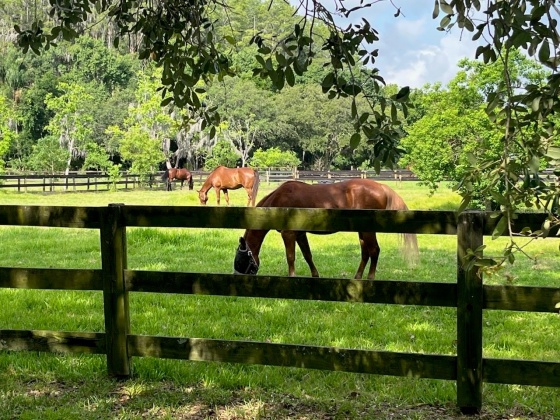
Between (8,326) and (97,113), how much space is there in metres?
52.7

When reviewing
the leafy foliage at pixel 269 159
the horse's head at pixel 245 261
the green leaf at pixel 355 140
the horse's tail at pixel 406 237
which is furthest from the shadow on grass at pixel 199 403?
the leafy foliage at pixel 269 159

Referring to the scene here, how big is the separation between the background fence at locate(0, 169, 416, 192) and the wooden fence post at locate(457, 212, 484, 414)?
27.2 meters

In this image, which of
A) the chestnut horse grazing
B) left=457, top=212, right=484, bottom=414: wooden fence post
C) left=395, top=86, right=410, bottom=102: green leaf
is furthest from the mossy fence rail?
the chestnut horse grazing

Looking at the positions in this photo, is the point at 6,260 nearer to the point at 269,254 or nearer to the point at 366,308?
the point at 269,254

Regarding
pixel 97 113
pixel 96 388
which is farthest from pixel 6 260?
pixel 97 113

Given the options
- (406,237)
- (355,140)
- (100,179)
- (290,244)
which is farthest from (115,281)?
(100,179)

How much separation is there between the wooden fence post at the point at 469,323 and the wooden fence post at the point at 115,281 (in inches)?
82.0

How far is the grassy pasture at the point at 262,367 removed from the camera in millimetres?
3619

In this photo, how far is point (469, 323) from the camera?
3.42 meters

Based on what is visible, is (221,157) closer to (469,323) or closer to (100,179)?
(100,179)

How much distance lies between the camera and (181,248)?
37.2 feet

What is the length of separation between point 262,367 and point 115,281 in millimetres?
1179

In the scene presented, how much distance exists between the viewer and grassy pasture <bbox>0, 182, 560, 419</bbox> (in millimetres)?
3619

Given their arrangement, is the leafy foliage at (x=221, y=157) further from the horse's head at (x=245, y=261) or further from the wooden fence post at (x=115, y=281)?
the wooden fence post at (x=115, y=281)
